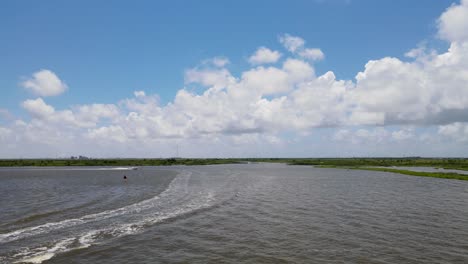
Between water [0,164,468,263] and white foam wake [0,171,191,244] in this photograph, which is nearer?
water [0,164,468,263]

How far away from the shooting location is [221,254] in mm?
19875

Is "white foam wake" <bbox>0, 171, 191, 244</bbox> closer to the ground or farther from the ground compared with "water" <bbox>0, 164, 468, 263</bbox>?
farther from the ground

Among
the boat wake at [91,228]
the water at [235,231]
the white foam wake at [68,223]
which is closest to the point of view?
the water at [235,231]

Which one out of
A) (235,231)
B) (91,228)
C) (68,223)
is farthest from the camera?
(68,223)

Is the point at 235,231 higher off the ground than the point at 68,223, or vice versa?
the point at 68,223

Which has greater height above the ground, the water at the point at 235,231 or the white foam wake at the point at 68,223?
the white foam wake at the point at 68,223

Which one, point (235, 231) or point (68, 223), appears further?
point (68, 223)

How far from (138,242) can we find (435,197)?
3930 centimetres

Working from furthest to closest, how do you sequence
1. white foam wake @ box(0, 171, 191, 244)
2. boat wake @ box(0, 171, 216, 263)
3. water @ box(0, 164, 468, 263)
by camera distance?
white foam wake @ box(0, 171, 191, 244) → boat wake @ box(0, 171, 216, 263) → water @ box(0, 164, 468, 263)

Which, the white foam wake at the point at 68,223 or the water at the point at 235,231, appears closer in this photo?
the water at the point at 235,231

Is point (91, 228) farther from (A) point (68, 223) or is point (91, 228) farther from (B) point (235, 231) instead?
(B) point (235, 231)

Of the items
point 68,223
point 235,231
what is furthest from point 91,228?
point 235,231

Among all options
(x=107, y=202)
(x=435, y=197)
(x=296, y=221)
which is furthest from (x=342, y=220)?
(x=107, y=202)

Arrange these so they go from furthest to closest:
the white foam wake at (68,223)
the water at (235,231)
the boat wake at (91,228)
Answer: the white foam wake at (68,223)
the boat wake at (91,228)
the water at (235,231)
